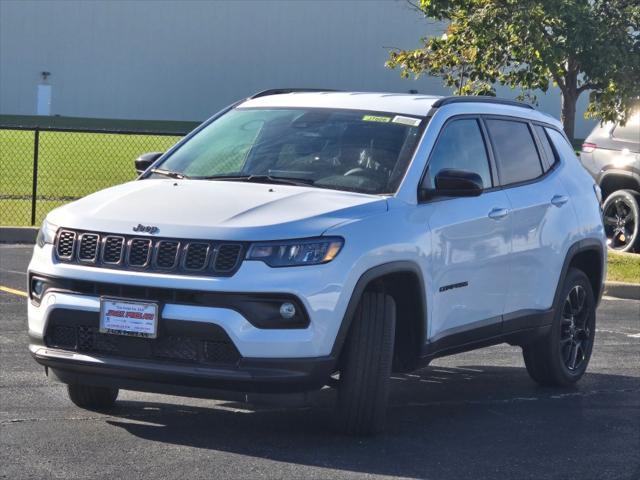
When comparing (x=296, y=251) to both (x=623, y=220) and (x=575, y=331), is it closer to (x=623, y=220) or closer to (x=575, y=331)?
(x=575, y=331)

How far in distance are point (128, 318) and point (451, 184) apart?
1941 millimetres

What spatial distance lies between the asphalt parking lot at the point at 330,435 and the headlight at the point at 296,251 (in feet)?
2.86

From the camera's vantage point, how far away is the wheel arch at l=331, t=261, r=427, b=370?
6.76m

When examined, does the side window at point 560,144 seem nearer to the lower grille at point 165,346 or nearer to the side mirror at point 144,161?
the side mirror at point 144,161

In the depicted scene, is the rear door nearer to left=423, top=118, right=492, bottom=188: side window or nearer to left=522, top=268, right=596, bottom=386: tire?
left=423, top=118, right=492, bottom=188: side window

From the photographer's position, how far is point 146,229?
6.42 meters

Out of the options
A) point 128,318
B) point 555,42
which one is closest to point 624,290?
point 555,42

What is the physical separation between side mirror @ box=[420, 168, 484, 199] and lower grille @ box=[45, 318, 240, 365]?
5.05 feet

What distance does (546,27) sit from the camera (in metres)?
18.7

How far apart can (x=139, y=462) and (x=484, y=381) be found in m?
3.41

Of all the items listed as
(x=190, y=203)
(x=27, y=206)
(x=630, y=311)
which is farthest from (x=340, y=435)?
(x=27, y=206)

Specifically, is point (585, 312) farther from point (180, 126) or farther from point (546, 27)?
point (180, 126)

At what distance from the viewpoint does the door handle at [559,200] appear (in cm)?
859

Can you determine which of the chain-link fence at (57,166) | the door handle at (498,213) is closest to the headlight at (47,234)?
the door handle at (498,213)
